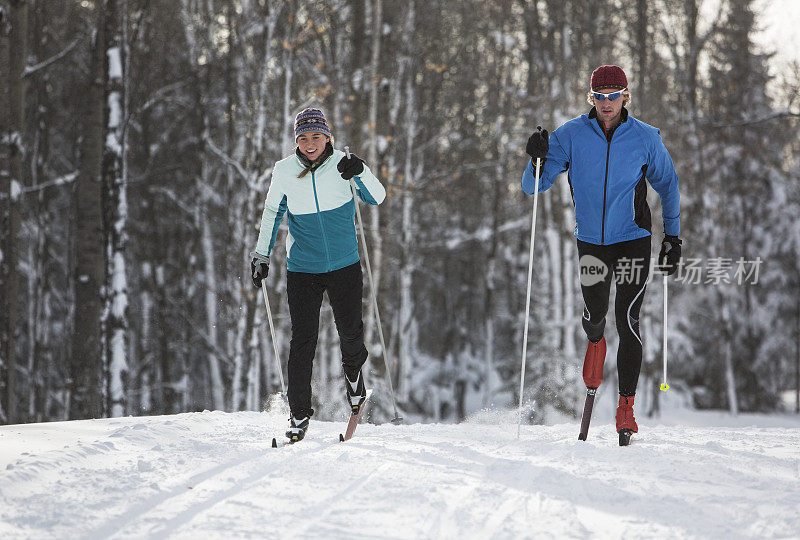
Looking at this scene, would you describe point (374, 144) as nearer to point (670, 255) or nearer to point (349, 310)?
point (349, 310)

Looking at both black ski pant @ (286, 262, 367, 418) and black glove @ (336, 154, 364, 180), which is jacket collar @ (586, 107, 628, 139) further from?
black ski pant @ (286, 262, 367, 418)

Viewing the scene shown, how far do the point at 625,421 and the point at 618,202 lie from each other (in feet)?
4.36

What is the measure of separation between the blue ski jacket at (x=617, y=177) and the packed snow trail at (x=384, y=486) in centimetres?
132

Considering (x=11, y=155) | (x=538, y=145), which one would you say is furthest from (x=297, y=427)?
(x=11, y=155)

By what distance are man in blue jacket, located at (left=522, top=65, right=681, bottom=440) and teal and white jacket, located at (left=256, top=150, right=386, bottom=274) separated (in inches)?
48.9

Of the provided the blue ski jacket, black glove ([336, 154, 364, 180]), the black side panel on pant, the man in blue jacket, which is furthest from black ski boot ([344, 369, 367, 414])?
the blue ski jacket

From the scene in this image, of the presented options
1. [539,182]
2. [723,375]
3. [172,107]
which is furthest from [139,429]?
[723,375]

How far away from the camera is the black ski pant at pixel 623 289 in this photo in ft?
14.3

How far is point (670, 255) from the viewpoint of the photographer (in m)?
4.49

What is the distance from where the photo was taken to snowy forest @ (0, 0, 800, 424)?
33.2ft

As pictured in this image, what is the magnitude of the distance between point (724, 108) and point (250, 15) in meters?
15.9

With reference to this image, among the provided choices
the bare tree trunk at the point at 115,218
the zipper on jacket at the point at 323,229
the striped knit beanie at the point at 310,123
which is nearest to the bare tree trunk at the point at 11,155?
the bare tree trunk at the point at 115,218

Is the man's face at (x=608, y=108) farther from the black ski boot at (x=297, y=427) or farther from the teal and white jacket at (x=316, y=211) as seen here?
the black ski boot at (x=297, y=427)

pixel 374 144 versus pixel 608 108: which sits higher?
pixel 374 144
